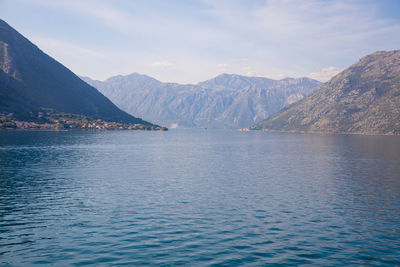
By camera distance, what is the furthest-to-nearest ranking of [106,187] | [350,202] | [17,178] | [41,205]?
[17,178] → [106,187] → [350,202] → [41,205]

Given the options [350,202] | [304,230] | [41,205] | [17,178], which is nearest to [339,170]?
[350,202]

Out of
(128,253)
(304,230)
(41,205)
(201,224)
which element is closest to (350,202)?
(304,230)

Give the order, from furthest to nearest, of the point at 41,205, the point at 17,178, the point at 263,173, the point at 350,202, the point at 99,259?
the point at 263,173, the point at 17,178, the point at 350,202, the point at 41,205, the point at 99,259

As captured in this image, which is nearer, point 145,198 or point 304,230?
point 304,230

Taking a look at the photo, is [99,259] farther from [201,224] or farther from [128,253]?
[201,224]

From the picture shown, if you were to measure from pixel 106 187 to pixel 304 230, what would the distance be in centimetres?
4155

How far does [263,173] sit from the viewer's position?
8675 cm

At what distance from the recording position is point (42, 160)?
103m

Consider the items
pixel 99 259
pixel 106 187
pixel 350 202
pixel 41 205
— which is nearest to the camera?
pixel 99 259

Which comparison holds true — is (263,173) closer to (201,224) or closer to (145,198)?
(145,198)

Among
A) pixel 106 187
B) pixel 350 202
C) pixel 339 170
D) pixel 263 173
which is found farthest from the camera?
pixel 339 170

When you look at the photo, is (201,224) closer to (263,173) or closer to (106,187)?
(106,187)

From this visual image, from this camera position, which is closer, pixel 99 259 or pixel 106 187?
pixel 99 259

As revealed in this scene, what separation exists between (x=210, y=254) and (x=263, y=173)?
58888mm
